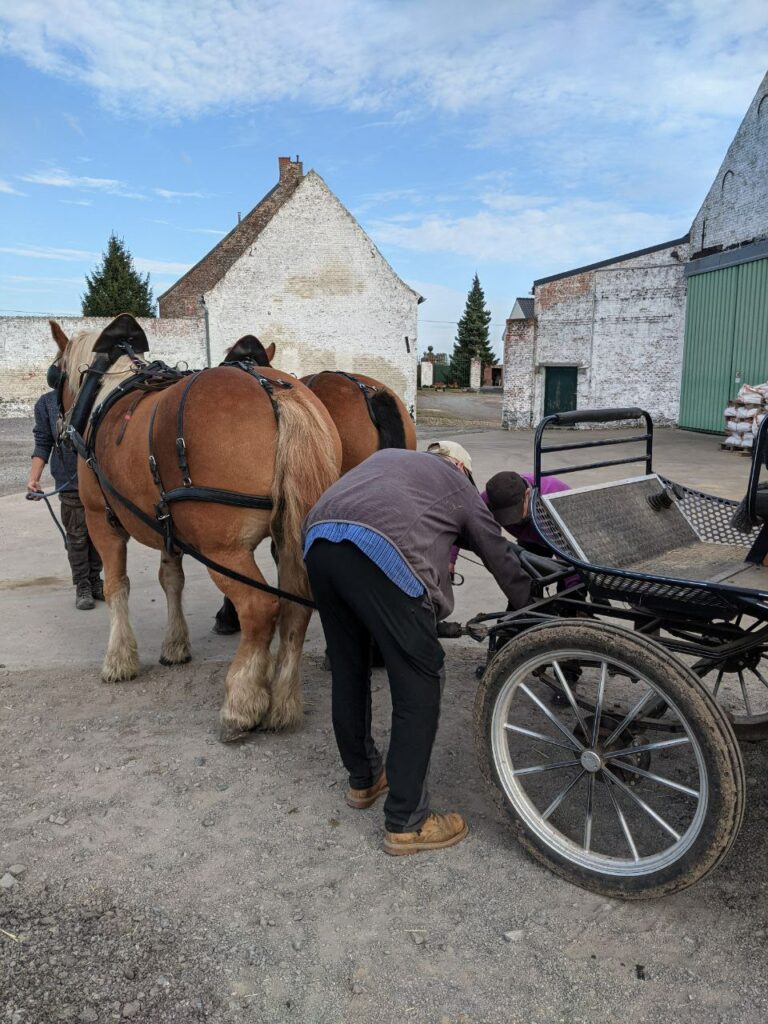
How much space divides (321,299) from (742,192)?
12844 millimetres

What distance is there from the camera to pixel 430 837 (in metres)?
2.63

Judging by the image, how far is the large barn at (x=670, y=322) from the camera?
16344 millimetres

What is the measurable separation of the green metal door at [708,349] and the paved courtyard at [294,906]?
52.0ft

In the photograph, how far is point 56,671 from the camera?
4379 millimetres

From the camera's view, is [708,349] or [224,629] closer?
[224,629]

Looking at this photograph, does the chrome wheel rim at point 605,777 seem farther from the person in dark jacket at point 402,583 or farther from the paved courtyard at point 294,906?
the person in dark jacket at point 402,583

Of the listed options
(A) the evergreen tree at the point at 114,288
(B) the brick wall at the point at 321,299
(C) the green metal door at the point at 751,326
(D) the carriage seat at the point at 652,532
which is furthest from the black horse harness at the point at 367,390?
(A) the evergreen tree at the point at 114,288

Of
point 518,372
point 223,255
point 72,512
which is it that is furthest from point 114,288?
point 72,512

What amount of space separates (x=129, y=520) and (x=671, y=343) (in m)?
18.4

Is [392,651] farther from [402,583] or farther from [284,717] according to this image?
[284,717]

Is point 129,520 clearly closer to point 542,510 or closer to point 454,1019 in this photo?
point 542,510

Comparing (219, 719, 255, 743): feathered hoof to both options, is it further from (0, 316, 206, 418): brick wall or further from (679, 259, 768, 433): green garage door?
(0, 316, 206, 418): brick wall

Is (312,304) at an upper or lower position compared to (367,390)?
upper

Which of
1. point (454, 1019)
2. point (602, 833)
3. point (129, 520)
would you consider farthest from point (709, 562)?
point (129, 520)
